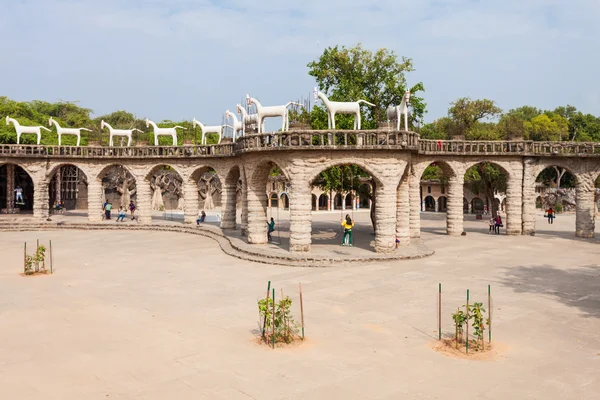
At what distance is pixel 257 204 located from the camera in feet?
72.8

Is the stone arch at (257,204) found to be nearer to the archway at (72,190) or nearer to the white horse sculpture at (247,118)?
the white horse sculpture at (247,118)

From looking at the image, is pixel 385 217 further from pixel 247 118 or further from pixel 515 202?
pixel 515 202

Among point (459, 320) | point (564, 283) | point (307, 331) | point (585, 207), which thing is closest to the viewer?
point (459, 320)

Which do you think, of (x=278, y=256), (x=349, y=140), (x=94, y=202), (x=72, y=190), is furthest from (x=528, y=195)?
(x=72, y=190)

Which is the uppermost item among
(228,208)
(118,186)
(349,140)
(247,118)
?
(247,118)

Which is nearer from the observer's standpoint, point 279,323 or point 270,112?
point 279,323

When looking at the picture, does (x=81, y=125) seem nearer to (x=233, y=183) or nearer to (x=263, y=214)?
(x=233, y=183)

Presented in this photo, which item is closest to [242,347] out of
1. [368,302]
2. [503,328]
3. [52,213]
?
[368,302]

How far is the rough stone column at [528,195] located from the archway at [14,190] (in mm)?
39980

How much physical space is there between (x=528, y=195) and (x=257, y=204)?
17832mm

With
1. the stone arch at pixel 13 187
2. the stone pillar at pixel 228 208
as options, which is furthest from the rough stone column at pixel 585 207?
the stone arch at pixel 13 187

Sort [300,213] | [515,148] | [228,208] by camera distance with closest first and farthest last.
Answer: [300,213]
[515,148]
[228,208]

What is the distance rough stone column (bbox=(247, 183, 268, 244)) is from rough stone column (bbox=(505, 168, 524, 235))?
16265 millimetres

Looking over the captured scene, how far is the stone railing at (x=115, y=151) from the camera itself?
1246 inches
